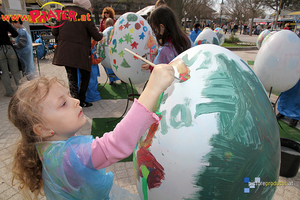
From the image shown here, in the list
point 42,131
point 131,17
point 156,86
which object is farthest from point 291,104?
point 42,131

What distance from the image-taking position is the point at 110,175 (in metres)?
1.12

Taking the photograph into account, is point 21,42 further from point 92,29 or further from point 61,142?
point 61,142

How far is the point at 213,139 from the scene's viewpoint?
89 cm

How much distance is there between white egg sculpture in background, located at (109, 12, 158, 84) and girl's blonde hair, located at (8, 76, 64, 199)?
1.75 metres

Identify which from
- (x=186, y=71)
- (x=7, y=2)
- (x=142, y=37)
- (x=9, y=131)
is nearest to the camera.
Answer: (x=186, y=71)

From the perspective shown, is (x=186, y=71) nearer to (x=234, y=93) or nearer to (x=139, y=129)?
(x=234, y=93)

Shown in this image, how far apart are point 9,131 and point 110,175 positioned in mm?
2916

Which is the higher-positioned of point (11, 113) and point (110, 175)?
point (11, 113)

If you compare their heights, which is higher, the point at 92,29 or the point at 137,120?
the point at 92,29

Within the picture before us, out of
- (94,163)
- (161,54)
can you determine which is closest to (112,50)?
(161,54)

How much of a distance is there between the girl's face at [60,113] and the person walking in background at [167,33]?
4.31 feet

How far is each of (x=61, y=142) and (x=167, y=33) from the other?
1684 millimetres

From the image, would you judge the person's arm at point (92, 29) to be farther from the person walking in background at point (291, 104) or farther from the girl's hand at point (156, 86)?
the person walking in background at point (291, 104)

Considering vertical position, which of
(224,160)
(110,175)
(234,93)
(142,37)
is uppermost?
(142,37)
